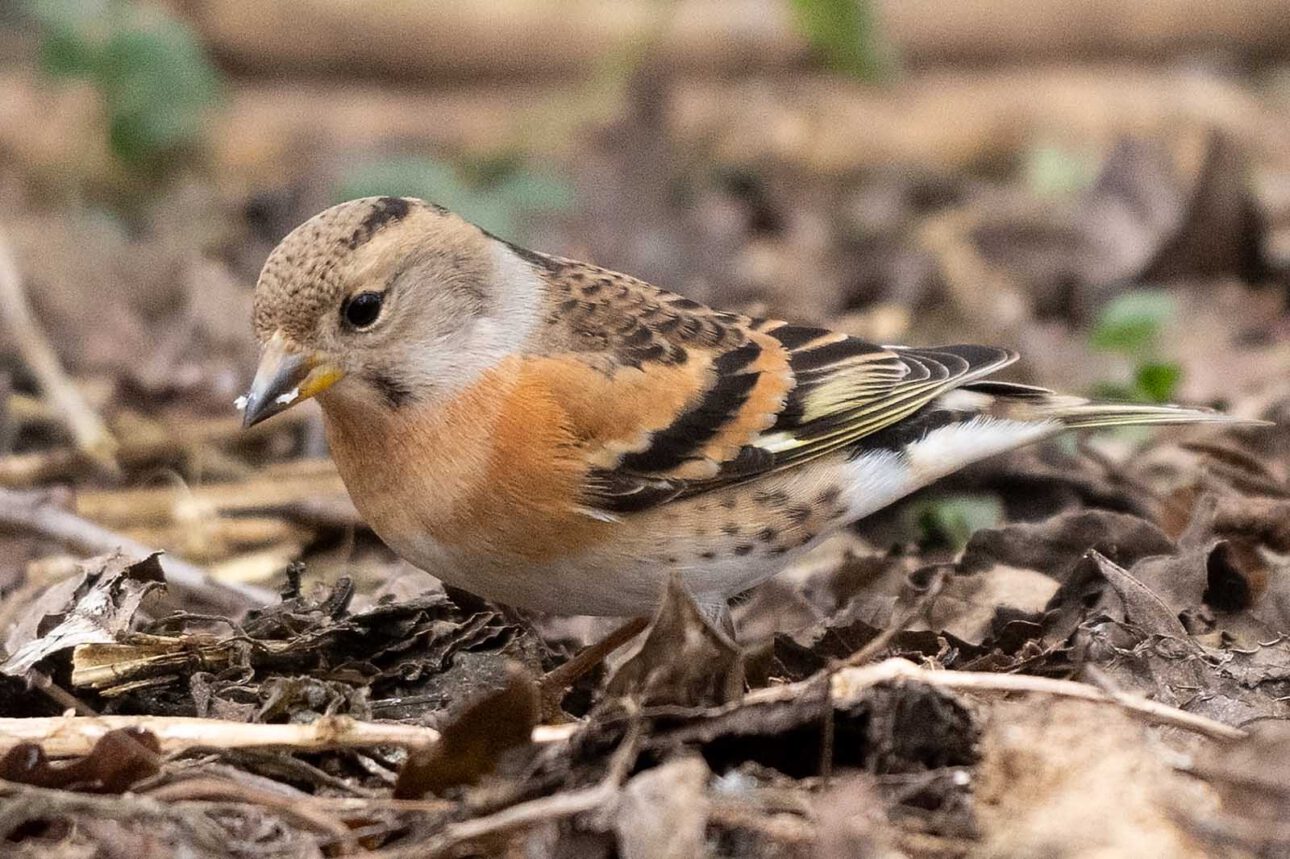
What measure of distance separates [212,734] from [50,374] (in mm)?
3753

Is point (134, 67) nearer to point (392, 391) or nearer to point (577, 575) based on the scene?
point (392, 391)

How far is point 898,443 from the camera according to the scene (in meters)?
5.14

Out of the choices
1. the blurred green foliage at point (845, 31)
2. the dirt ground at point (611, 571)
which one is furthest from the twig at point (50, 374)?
the blurred green foliage at point (845, 31)

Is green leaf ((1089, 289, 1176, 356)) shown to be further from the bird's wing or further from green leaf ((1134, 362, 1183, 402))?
the bird's wing

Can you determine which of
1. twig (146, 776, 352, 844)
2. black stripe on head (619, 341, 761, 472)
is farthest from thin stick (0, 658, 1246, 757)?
black stripe on head (619, 341, 761, 472)

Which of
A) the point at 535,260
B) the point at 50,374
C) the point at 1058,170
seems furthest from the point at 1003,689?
the point at 1058,170

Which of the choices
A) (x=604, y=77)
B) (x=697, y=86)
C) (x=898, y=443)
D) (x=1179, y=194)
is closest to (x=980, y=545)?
(x=898, y=443)

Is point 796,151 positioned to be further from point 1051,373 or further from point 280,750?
point 280,750

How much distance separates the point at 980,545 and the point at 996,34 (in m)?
6.92

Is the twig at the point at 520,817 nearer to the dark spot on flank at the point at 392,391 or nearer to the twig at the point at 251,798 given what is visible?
the twig at the point at 251,798

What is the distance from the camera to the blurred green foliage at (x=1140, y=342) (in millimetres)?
5984

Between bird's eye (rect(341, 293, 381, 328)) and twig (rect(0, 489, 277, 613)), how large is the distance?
40.4 inches

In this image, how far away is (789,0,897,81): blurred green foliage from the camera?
7.74 m

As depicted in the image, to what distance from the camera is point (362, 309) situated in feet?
14.4
